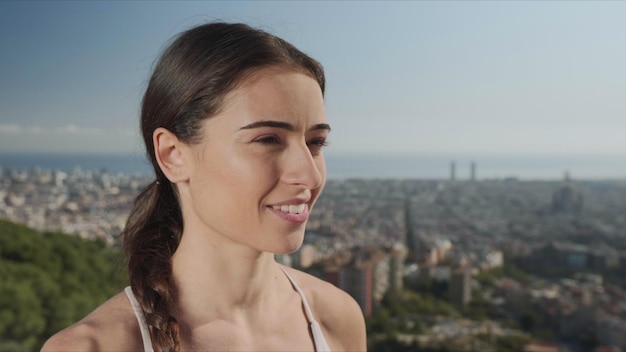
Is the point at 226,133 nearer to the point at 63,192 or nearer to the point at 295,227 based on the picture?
the point at 295,227

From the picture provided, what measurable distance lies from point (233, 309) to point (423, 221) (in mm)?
8064

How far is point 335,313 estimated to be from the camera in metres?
1.08

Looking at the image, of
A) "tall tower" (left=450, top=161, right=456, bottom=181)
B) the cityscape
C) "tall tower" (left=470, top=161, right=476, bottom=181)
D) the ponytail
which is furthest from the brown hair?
"tall tower" (left=470, top=161, right=476, bottom=181)

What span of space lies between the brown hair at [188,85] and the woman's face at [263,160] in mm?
20

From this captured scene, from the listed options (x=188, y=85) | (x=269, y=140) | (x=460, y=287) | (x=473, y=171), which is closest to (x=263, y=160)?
(x=269, y=140)

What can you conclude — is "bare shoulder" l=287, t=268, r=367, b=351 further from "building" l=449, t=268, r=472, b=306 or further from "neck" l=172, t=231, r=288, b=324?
"building" l=449, t=268, r=472, b=306

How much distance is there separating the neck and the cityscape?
18.4 ft

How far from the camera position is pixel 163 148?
32.8 inches

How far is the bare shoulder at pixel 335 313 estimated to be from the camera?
105cm

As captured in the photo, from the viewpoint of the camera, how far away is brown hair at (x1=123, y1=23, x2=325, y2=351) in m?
0.79

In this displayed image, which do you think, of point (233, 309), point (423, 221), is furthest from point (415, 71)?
point (233, 309)

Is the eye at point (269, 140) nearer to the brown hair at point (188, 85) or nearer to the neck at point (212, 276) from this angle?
the brown hair at point (188, 85)

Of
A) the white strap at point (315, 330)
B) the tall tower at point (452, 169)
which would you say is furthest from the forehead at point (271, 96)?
the tall tower at point (452, 169)

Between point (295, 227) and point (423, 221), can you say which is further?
point (423, 221)
